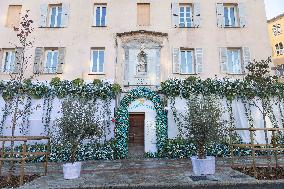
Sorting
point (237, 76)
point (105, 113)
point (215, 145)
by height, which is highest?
point (237, 76)

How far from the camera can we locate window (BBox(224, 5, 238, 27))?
1547cm

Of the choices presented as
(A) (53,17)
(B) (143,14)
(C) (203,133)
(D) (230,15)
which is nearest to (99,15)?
(B) (143,14)

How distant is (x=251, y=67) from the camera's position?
33.2ft

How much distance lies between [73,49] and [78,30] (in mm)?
1333

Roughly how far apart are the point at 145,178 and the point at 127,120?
5482mm

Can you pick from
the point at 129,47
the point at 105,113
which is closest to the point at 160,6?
the point at 129,47

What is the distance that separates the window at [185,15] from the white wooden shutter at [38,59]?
8.98m

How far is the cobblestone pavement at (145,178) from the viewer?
23.5 feet

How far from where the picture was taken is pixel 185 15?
51.3ft

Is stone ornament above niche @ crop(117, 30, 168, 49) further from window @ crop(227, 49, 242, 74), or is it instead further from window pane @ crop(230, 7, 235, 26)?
window pane @ crop(230, 7, 235, 26)

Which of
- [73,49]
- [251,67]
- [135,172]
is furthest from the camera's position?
[73,49]

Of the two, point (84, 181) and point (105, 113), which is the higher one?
point (105, 113)

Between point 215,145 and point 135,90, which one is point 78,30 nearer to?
point 135,90

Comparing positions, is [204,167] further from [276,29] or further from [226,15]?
[276,29]
